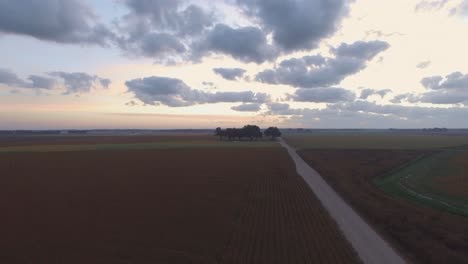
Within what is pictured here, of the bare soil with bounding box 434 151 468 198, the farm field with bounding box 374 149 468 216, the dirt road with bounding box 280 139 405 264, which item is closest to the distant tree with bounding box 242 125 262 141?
the farm field with bounding box 374 149 468 216

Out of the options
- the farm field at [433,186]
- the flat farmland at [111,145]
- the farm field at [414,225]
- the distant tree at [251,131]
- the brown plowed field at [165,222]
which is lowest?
the farm field at [433,186]

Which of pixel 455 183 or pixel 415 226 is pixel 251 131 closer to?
pixel 455 183

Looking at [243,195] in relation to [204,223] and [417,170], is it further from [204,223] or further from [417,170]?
[417,170]

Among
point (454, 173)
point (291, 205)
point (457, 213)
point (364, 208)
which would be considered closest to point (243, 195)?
point (291, 205)

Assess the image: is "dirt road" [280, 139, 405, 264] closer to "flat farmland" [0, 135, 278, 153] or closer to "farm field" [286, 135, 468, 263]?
"farm field" [286, 135, 468, 263]

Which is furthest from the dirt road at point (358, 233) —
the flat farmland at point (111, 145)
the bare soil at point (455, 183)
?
the flat farmland at point (111, 145)

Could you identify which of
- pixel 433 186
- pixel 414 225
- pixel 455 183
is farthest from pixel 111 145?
pixel 414 225

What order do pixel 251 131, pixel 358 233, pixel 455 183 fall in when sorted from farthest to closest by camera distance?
pixel 251 131 → pixel 455 183 → pixel 358 233

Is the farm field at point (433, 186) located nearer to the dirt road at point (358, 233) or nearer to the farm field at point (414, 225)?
the farm field at point (414, 225)
